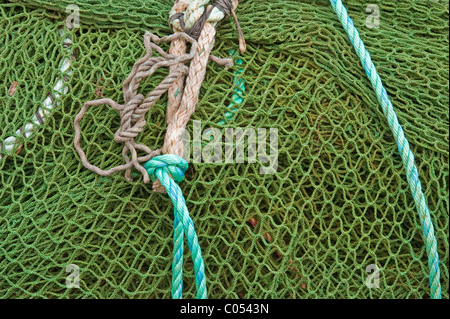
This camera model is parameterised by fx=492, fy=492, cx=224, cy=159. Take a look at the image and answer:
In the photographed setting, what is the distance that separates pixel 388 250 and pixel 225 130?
46 cm

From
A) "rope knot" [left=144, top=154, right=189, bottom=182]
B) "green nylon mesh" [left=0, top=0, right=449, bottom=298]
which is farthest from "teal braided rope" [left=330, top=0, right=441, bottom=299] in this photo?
"rope knot" [left=144, top=154, right=189, bottom=182]

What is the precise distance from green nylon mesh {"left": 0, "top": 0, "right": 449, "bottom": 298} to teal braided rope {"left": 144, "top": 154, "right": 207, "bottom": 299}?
0.15 feet

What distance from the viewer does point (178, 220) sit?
1.03 m

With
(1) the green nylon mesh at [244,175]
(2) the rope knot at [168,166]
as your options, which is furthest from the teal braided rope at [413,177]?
(2) the rope knot at [168,166]

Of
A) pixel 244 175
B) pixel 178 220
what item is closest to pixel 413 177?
pixel 244 175

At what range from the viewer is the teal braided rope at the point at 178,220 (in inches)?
39.7

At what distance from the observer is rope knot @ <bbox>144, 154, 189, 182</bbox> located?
103 centimetres

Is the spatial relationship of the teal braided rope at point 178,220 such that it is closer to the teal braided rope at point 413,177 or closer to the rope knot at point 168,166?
the rope knot at point 168,166

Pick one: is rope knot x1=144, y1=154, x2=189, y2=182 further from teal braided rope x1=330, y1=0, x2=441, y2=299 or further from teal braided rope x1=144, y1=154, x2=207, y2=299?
teal braided rope x1=330, y1=0, x2=441, y2=299

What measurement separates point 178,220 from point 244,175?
0.18 meters

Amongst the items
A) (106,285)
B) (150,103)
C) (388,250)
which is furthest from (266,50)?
(106,285)

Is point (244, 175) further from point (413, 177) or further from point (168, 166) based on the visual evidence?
point (413, 177)

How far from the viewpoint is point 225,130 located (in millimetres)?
1101
